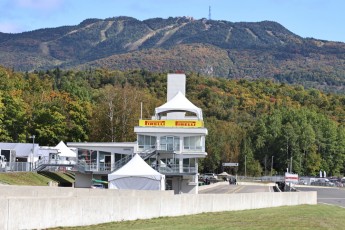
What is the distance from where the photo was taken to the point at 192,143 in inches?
3105

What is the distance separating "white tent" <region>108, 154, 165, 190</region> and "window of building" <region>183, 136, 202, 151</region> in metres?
14.7

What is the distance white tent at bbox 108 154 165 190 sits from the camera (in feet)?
208

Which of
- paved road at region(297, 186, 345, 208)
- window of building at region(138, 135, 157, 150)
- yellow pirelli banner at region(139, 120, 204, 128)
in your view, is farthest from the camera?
window of building at region(138, 135, 157, 150)

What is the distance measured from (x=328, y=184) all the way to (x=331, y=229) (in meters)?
104

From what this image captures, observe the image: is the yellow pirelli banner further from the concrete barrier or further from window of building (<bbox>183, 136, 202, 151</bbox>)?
the concrete barrier

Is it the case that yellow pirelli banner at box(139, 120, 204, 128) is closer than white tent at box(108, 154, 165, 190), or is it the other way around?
white tent at box(108, 154, 165, 190)

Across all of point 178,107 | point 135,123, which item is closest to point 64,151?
point 135,123

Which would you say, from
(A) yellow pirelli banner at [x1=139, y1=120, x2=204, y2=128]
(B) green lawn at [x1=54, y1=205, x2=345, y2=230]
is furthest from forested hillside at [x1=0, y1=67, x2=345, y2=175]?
(B) green lawn at [x1=54, y1=205, x2=345, y2=230]

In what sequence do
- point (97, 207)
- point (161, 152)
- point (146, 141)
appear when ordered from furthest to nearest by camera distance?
point (146, 141) < point (161, 152) < point (97, 207)

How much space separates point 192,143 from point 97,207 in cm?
5066

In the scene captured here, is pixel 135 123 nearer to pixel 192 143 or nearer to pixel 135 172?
pixel 192 143

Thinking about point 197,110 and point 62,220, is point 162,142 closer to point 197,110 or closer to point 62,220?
point 197,110

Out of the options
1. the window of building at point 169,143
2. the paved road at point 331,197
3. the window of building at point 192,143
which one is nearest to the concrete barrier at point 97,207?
the paved road at point 331,197

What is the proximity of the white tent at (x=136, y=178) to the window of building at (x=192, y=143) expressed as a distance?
14.7 meters
